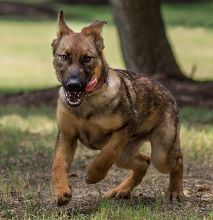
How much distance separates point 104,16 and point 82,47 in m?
38.1

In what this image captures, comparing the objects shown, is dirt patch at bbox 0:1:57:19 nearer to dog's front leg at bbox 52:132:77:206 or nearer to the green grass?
the green grass

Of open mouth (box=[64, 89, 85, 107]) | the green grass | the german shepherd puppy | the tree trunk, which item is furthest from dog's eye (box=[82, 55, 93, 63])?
the green grass

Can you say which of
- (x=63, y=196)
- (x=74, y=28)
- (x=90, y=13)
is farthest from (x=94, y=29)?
(x=90, y=13)

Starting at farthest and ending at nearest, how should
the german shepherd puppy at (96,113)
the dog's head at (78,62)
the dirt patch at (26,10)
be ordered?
1. the dirt patch at (26,10)
2. the german shepherd puppy at (96,113)
3. the dog's head at (78,62)

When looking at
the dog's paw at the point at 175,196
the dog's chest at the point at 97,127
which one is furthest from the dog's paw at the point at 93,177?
the dog's paw at the point at 175,196

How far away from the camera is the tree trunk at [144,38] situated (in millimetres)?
17703

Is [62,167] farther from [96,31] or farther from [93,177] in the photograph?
[96,31]

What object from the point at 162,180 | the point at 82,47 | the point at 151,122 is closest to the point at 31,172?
the point at 162,180

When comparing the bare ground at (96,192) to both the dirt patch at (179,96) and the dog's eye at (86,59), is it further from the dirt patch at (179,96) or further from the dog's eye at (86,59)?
the dirt patch at (179,96)

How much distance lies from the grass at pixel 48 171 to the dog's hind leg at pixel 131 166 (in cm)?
19

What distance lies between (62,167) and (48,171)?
2.62m

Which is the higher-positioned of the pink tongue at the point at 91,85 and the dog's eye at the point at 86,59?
the dog's eye at the point at 86,59

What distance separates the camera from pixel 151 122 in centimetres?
836

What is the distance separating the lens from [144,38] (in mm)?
17859
